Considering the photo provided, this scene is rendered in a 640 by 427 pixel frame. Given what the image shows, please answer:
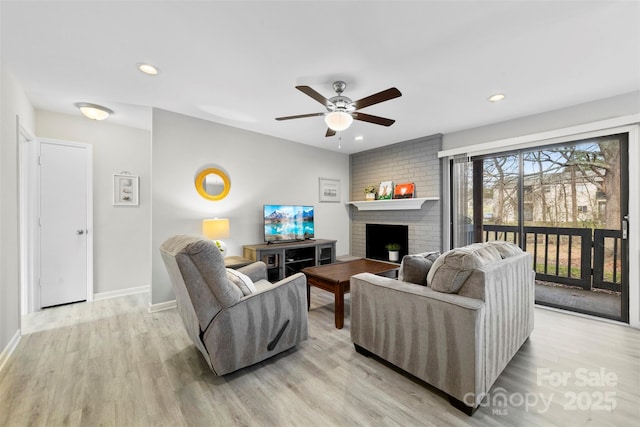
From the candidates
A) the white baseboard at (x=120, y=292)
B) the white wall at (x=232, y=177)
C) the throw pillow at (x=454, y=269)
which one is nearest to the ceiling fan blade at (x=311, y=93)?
the throw pillow at (x=454, y=269)

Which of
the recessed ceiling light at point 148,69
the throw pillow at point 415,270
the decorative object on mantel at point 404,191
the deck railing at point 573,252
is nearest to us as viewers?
the throw pillow at point 415,270

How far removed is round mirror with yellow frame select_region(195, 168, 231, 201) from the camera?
3623mm

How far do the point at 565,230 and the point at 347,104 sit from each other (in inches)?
127

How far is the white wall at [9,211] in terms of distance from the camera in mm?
2140

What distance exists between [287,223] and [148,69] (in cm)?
267

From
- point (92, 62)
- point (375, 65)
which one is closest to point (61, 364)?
point (92, 62)

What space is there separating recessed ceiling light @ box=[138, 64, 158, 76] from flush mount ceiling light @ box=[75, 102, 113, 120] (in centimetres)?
122

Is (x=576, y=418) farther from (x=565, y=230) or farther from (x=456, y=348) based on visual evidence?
(x=565, y=230)

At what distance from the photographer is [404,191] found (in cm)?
463

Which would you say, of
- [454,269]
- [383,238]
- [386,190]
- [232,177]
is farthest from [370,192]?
[454,269]

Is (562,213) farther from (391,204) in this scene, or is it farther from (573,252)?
(391,204)

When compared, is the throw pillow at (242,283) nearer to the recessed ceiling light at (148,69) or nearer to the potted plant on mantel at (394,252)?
the recessed ceiling light at (148,69)

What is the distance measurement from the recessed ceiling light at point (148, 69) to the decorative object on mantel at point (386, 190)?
3.75 meters

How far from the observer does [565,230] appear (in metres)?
3.38
